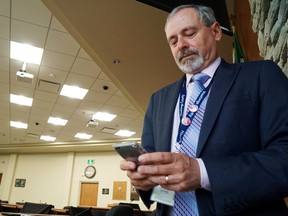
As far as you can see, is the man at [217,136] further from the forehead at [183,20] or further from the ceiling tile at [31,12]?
the ceiling tile at [31,12]

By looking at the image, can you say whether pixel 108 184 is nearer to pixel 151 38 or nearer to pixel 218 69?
pixel 151 38

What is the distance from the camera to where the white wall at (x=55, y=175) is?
11734 mm

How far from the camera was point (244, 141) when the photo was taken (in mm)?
777

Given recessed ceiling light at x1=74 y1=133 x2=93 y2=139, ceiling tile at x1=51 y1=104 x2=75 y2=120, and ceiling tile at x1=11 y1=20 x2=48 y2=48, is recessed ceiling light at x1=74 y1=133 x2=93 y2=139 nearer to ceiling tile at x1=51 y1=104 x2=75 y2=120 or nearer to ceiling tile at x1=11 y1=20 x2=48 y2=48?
ceiling tile at x1=51 y1=104 x2=75 y2=120

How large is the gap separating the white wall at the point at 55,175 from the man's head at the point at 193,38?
1108 centimetres

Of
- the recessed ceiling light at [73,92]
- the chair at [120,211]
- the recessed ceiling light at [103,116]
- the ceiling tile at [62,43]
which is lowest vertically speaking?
the chair at [120,211]

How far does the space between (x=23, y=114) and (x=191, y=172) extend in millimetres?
8497

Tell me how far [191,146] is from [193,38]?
48 centimetres

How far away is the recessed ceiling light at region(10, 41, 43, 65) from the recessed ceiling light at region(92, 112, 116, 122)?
9.99 feet

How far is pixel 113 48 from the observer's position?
3955 millimetres

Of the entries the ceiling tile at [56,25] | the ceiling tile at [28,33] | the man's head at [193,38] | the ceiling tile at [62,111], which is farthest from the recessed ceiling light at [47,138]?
the man's head at [193,38]

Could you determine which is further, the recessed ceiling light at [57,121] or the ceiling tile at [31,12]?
the recessed ceiling light at [57,121]

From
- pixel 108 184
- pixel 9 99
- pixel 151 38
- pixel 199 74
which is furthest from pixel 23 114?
pixel 199 74

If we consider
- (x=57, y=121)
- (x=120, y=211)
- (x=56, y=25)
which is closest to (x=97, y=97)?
(x=56, y=25)
